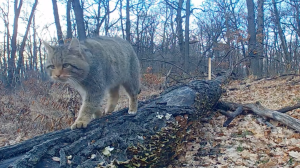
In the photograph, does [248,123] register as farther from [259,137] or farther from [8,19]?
[8,19]

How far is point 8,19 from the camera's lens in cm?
2189

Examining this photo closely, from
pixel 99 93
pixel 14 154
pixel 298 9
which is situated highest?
pixel 298 9

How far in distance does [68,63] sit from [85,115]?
73cm

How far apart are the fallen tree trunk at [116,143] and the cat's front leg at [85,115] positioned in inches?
3.5

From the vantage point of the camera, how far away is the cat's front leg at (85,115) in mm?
3152

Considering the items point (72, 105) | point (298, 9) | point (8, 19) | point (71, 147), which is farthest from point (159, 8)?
point (71, 147)

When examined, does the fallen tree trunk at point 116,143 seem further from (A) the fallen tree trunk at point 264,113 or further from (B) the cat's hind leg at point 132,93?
(A) the fallen tree trunk at point 264,113

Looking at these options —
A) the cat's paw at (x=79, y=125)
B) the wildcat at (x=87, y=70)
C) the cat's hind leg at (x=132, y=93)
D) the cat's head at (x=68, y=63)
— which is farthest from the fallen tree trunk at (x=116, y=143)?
the cat's head at (x=68, y=63)

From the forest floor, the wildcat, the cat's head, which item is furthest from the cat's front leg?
the forest floor

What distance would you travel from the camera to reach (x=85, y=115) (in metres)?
3.36

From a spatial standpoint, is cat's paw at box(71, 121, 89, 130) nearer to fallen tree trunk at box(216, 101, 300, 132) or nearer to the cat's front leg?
the cat's front leg

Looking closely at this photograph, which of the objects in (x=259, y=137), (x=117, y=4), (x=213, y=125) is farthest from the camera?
(x=117, y=4)

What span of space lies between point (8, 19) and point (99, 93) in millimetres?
22537

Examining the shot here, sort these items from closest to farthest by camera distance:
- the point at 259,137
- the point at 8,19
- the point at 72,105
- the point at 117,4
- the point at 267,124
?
the point at 259,137, the point at 267,124, the point at 72,105, the point at 117,4, the point at 8,19
